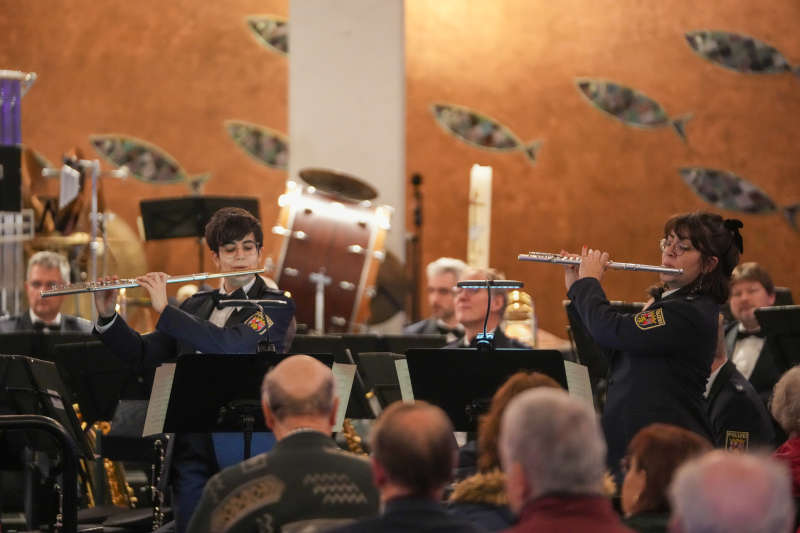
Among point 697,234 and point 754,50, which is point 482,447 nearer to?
point 697,234

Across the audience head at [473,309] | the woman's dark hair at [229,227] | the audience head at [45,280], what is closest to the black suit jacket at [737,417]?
the audience head at [473,309]

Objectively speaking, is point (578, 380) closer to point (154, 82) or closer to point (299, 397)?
point (299, 397)

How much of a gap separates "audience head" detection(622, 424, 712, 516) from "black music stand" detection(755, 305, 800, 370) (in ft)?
7.82

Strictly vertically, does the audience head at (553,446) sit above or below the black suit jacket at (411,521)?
above

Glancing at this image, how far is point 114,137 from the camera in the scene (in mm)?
11812

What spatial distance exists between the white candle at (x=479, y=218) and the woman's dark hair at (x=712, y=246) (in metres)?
4.94

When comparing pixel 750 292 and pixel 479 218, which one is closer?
pixel 750 292

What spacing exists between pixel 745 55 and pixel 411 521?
33.2ft

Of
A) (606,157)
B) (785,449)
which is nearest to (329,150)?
(606,157)

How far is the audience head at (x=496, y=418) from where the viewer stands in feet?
9.46

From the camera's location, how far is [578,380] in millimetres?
3932

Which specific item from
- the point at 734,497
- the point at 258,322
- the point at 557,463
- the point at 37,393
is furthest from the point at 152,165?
the point at 734,497

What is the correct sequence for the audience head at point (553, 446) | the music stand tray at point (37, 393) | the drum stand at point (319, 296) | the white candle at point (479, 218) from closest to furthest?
the audience head at point (553, 446)
the music stand tray at point (37, 393)
the drum stand at point (319, 296)
the white candle at point (479, 218)

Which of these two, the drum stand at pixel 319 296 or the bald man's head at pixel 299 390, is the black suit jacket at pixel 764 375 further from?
the bald man's head at pixel 299 390
